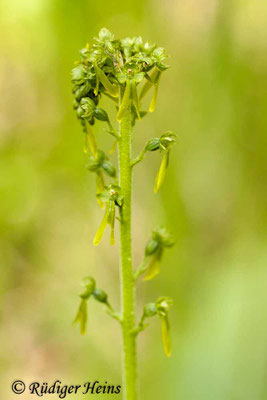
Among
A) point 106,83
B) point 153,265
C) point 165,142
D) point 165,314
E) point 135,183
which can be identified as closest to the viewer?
point 106,83

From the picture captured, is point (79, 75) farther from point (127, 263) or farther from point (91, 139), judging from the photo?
point (127, 263)

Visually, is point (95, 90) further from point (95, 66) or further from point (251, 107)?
point (251, 107)

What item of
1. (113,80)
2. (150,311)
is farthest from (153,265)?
(113,80)

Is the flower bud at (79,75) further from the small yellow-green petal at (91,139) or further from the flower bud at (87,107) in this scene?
the small yellow-green petal at (91,139)

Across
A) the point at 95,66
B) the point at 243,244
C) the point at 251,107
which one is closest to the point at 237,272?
the point at 243,244

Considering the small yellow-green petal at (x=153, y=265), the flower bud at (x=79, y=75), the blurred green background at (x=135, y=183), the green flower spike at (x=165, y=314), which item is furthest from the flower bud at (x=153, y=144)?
the blurred green background at (x=135, y=183)

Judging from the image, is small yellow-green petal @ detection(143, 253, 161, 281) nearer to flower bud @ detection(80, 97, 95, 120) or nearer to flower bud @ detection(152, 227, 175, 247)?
flower bud @ detection(152, 227, 175, 247)
